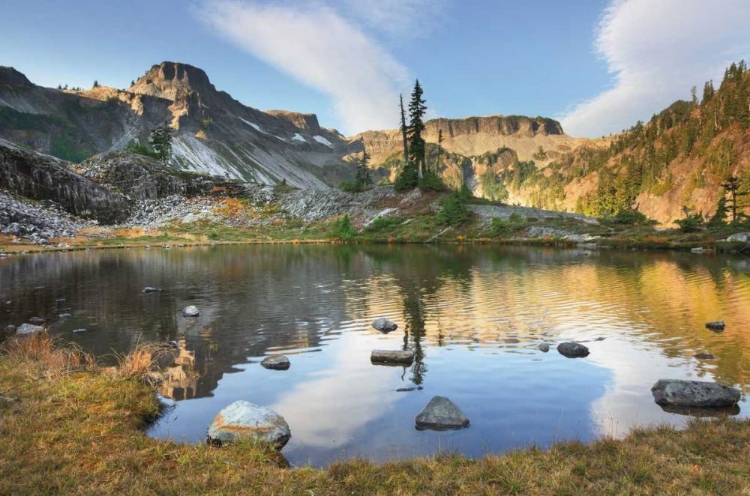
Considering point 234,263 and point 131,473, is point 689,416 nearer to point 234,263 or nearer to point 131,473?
point 131,473

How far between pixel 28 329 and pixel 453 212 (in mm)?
94226

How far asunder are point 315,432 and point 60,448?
6.17 m

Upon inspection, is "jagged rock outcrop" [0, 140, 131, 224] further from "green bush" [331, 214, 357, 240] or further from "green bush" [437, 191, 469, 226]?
"green bush" [437, 191, 469, 226]

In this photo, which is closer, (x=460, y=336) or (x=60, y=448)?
(x=60, y=448)

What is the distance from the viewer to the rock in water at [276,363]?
18531 mm

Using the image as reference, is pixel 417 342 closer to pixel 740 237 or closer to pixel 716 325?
pixel 716 325

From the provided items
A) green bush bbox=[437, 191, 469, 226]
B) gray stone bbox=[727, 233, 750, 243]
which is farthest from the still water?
green bush bbox=[437, 191, 469, 226]

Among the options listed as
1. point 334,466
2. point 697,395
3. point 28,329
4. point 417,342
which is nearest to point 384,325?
point 417,342

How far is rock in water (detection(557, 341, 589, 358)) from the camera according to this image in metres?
19.7

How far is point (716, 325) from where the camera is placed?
75.8 feet

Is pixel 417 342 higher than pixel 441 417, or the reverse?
pixel 441 417

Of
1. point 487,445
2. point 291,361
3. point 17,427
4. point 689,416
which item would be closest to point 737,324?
point 689,416

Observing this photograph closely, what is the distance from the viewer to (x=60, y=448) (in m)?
9.71

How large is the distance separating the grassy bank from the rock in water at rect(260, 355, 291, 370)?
6963 mm
